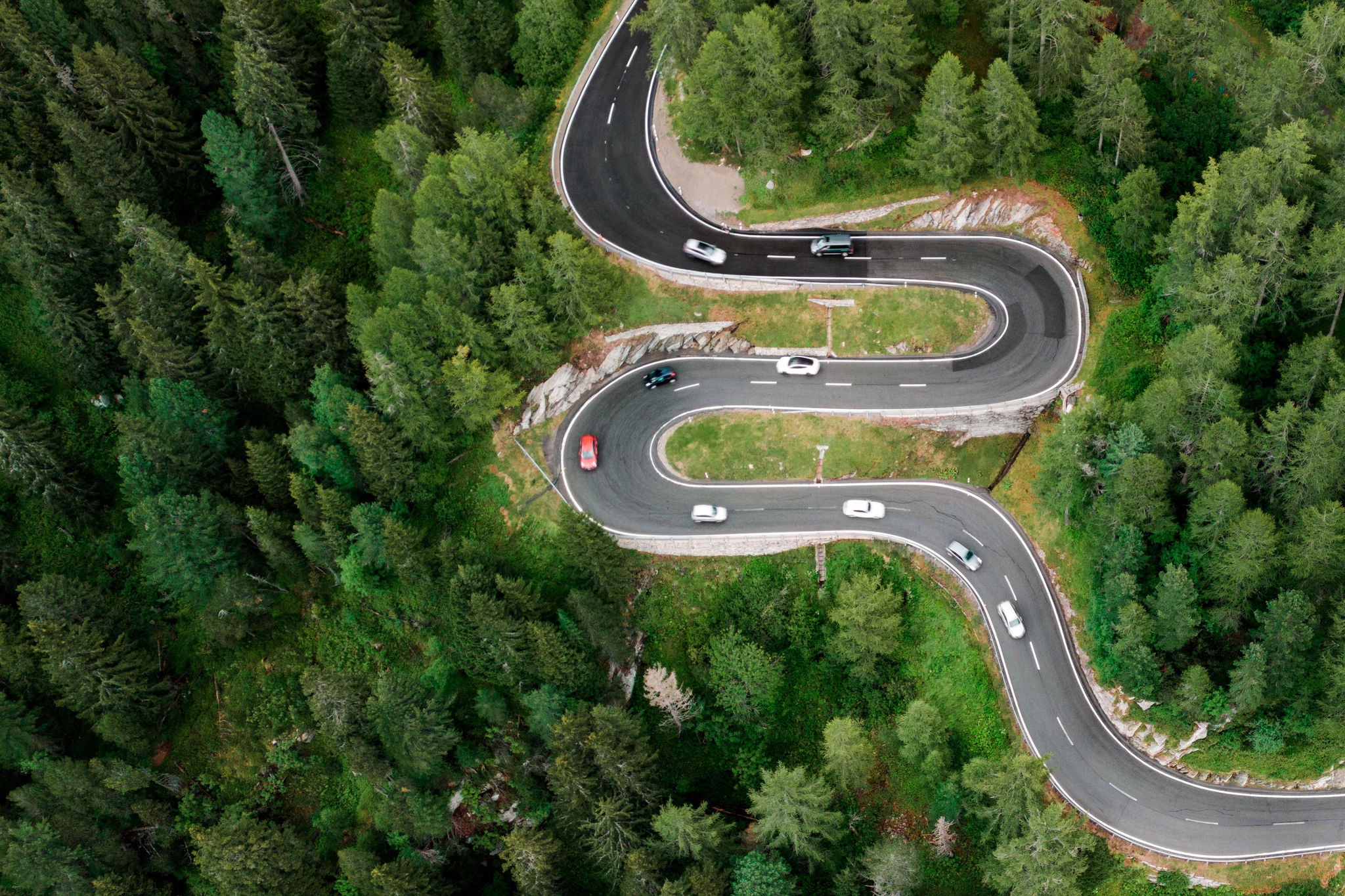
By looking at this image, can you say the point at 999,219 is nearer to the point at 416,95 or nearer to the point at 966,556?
the point at 966,556

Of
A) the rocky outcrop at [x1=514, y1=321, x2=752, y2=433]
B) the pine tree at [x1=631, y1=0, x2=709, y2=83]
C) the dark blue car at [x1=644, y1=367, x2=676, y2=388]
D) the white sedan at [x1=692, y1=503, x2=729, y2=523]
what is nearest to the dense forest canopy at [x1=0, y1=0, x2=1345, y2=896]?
the pine tree at [x1=631, y1=0, x2=709, y2=83]

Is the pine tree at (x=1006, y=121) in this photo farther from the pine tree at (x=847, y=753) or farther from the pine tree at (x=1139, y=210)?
the pine tree at (x=847, y=753)

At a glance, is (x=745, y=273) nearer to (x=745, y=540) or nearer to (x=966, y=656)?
(x=745, y=540)

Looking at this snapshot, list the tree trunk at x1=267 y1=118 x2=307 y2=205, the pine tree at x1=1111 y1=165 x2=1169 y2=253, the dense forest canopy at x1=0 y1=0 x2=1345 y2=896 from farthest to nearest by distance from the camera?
the tree trunk at x1=267 y1=118 x2=307 y2=205 → the pine tree at x1=1111 y1=165 x2=1169 y2=253 → the dense forest canopy at x1=0 y1=0 x2=1345 y2=896

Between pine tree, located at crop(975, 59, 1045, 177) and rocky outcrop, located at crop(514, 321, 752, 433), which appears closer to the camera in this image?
pine tree, located at crop(975, 59, 1045, 177)

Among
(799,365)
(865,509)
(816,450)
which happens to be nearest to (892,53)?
(799,365)

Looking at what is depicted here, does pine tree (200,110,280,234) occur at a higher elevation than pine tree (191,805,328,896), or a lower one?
higher

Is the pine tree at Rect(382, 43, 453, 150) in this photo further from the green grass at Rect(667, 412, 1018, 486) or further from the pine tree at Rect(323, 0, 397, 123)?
the green grass at Rect(667, 412, 1018, 486)

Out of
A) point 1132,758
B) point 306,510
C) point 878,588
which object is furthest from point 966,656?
point 306,510
